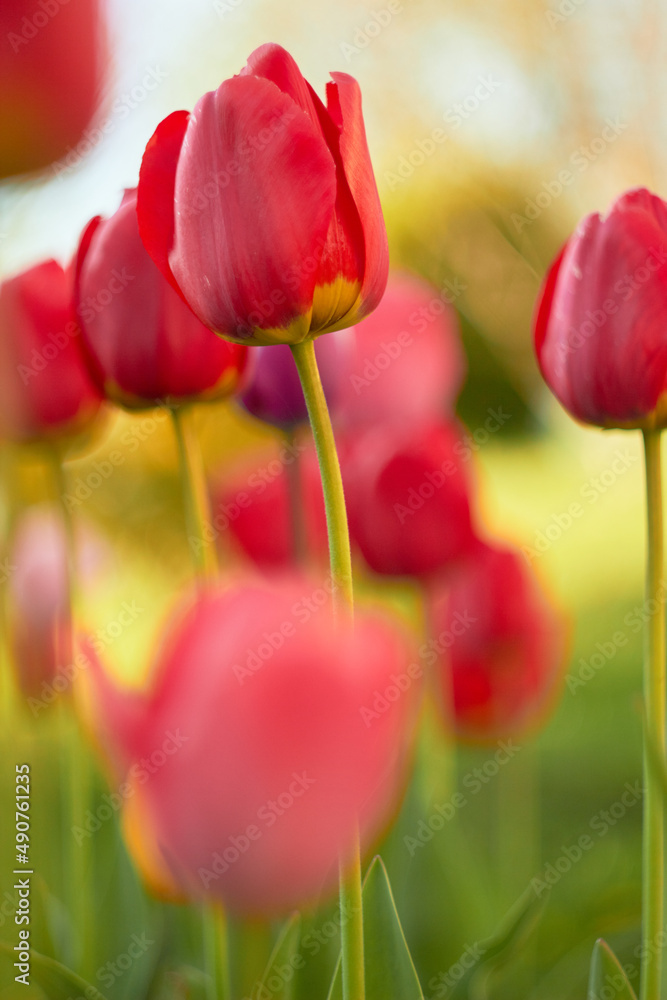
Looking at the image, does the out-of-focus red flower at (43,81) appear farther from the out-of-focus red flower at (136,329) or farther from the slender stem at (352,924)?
the slender stem at (352,924)

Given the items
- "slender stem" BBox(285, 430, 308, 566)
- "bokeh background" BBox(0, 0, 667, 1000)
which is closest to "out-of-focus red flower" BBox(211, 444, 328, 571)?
"slender stem" BBox(285, 430, 308, 566)

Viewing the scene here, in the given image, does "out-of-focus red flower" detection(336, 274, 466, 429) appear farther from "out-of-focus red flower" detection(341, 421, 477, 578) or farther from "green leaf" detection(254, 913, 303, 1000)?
"green leaf" detection(254, 913, 303, 1000)

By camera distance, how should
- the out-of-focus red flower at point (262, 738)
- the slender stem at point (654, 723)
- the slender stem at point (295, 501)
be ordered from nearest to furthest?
the out-of-focus red flower at point (262, 738)
the slender stem at point (654, 723)
the slender stem at point (295, 501)

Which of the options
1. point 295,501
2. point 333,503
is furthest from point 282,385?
point 333,503

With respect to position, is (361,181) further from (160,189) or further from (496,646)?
(496,646)

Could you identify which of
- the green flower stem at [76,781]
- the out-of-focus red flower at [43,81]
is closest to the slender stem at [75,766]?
the green flower stem at [76,781]

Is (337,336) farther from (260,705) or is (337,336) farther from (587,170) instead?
(587,170)
